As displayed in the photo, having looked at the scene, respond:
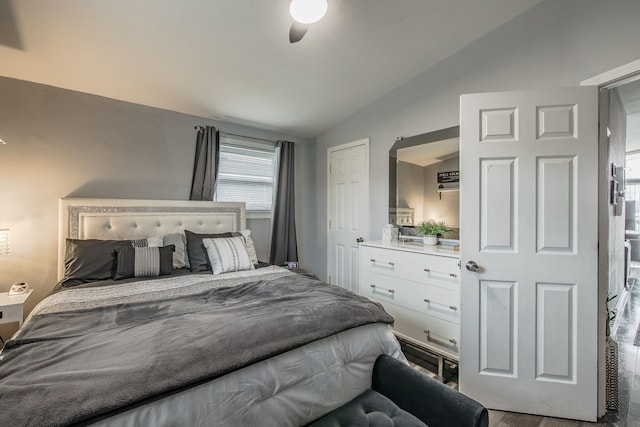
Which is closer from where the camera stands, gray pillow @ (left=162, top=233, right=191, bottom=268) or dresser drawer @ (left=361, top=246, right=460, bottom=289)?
dresser drawer @ (left=361, top=246, right=460, bottom=289)

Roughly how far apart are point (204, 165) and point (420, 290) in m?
2.67

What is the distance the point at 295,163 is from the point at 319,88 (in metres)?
1.31

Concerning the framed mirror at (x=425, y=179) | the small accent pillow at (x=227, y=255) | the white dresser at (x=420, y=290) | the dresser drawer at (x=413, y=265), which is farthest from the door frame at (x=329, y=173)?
the small accent pillow at (x=227, y=255)

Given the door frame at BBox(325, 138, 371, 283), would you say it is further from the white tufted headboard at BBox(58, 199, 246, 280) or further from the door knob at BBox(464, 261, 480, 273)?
the door knob at BBox(464, 261, 480, 273)

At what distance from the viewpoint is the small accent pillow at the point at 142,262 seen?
2.28 m

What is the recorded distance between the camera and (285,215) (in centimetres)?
388

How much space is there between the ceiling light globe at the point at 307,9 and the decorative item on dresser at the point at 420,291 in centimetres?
190

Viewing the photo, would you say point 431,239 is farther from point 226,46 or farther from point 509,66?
point 226,46

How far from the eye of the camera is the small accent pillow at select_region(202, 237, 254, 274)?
8.39ft

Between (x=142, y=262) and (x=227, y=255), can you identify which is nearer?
(x=142, y=262)

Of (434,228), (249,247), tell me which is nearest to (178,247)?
(249,247)

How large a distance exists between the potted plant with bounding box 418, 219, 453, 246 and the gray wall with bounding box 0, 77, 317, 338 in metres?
2.66

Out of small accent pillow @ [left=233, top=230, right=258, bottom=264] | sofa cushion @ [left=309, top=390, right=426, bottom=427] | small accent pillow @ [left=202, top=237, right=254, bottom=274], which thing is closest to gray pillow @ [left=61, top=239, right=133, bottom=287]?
small accent pillow @ [left=202, top=237, right=254, bottom=274]

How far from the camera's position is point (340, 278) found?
385 centimetres
